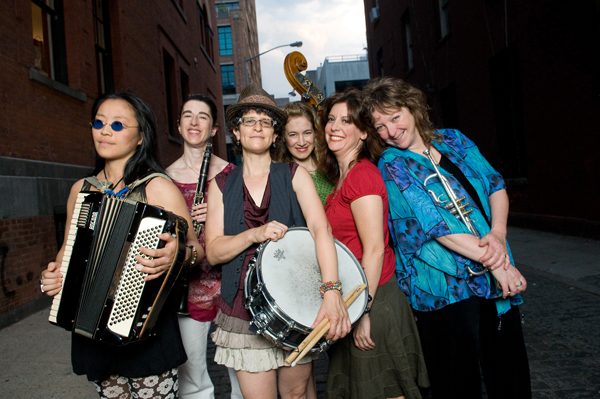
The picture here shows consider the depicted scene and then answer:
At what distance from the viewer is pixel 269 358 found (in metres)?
2.21

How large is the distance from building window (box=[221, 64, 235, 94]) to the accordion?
4424cm

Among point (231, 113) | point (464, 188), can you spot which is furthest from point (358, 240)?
point (231, 113)

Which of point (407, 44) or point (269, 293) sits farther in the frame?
point (407, 44)

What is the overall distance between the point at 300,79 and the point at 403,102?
1603 mm

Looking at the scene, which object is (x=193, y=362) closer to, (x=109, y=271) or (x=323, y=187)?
(x=109, y=271)

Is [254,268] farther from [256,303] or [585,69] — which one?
[585,69]

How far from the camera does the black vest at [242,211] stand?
2.26 m

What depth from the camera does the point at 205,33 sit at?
20.5m

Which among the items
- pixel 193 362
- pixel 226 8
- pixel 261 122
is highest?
pixel 226 8

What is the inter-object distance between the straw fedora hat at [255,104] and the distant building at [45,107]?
1.84 m

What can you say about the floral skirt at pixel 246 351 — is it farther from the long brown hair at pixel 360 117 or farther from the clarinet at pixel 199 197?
the long brown hair at pixel 360 117

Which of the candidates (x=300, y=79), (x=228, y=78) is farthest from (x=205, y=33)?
(x=228, y=78)

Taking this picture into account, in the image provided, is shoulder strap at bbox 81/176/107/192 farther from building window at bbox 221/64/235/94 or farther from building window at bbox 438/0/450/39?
building window at bbox 221/64/235/94

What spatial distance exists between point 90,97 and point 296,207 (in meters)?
6.64
